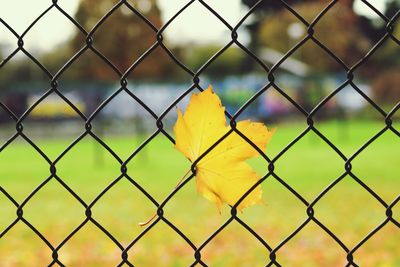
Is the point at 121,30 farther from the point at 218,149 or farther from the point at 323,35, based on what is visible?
the point at 218,149

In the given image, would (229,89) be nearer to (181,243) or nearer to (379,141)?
(379,141)

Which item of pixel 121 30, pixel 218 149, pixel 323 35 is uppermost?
pixel 323 35

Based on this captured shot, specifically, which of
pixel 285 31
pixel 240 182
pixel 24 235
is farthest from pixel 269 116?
pixel 240 182

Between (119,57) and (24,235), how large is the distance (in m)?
11.0

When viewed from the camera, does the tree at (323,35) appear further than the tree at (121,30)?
Yes

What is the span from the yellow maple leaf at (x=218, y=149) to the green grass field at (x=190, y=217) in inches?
5.3

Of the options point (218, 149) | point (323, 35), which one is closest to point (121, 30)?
point (323, 35)

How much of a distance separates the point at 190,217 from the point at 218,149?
6.21 m

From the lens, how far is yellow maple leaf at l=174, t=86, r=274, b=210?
116cm

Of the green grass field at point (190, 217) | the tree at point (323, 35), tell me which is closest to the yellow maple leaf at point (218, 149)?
the green grass field at point (190, 217)

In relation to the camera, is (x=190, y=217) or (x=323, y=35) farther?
(x=323, y=35)

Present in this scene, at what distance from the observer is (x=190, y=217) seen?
24.2ft

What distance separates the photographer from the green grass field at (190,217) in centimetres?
491

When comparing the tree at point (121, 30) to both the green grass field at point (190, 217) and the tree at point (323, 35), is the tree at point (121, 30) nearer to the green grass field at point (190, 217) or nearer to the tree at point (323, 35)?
the green grass field at point (190, 217)
